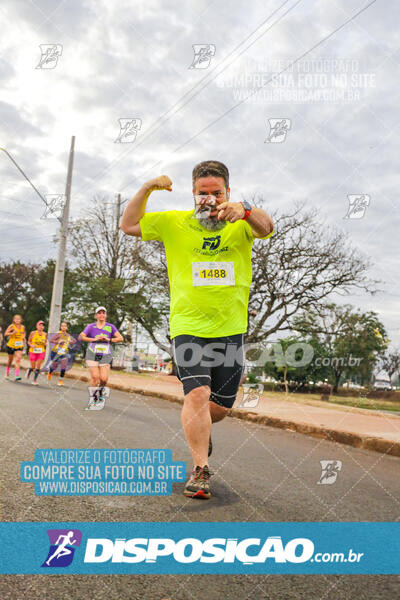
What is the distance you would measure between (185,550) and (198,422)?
Answer: 1.08m

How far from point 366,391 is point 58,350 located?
43500mm

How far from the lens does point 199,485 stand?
3139mm

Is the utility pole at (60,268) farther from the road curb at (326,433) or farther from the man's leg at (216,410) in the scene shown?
the man's leg at (216,410)

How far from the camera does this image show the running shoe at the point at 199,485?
3109 millimetres

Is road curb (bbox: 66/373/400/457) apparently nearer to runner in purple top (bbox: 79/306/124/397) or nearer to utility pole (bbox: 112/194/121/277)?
runner in purple top (bbox: 79/306/124/397)

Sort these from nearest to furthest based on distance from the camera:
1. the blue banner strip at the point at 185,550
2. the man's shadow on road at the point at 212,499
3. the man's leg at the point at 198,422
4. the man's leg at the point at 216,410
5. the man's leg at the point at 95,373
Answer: the blue banner strip at the point at 185,550, the man's shadow on road at the point at 212,499, the man's leg at the point at 198,422, the man's leg at the point at 216,410, the man's leg at the point at 95,373

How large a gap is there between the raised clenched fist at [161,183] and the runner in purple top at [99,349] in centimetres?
595

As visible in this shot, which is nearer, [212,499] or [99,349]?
[212,499]

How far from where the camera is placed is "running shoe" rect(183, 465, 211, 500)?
10.2 ft

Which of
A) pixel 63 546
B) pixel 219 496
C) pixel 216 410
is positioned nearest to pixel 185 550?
pixel 63 546

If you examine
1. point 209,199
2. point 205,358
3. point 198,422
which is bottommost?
point 198,422

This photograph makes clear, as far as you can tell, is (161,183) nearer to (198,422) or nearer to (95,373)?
(198,422)

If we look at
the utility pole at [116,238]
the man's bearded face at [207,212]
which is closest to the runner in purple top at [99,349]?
the man's bearded face at [207,212]

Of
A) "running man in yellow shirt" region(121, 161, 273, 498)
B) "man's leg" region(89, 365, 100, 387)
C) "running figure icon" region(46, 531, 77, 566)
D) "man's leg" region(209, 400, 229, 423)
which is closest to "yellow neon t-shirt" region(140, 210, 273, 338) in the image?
"running man in yellow shirt" region(121, 161, 273, 498)
